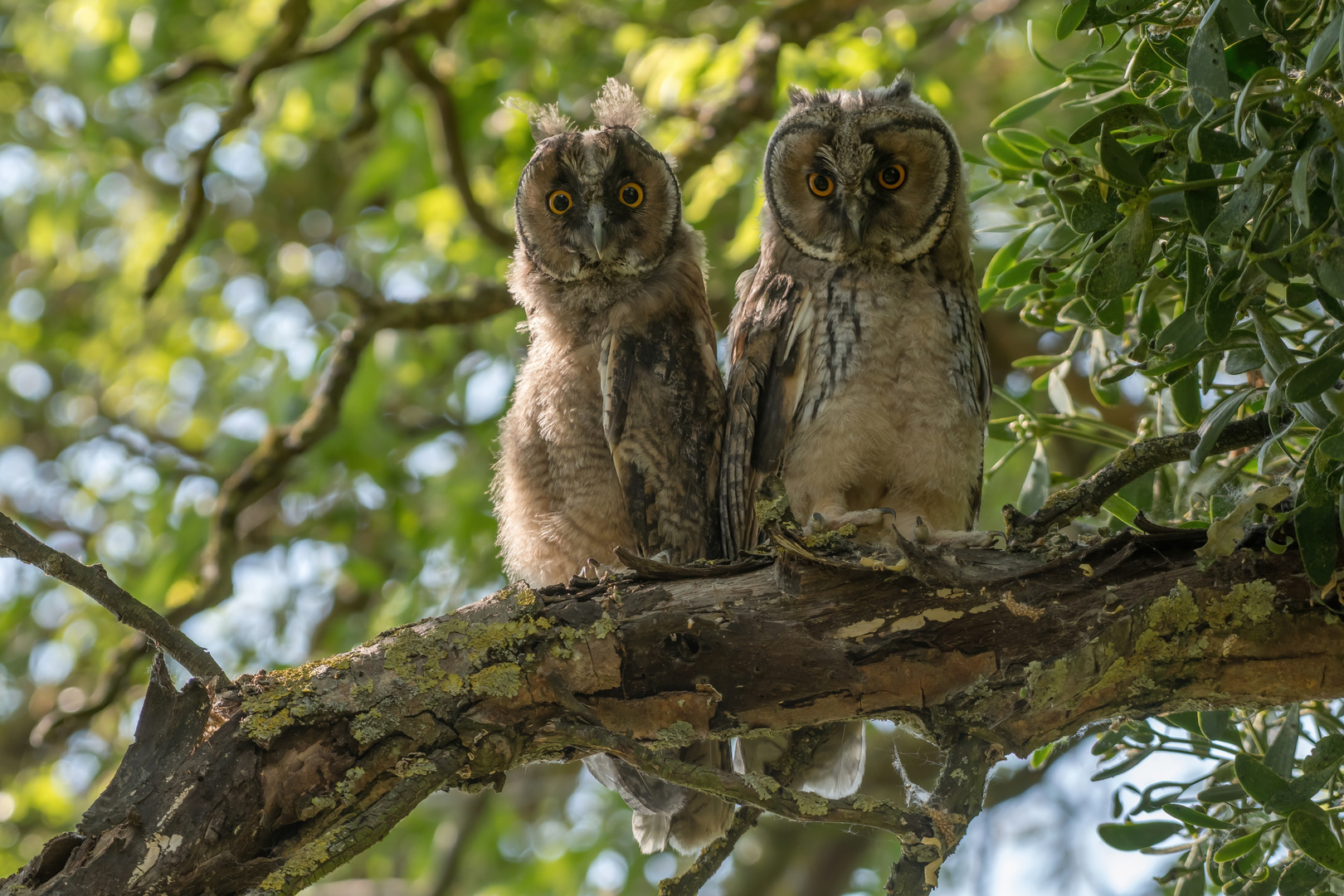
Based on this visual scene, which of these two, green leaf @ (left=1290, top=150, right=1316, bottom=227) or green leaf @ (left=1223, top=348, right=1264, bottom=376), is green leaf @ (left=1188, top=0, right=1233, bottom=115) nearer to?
green leaf @ (left=1290, top=150, right=1316, bottom=227)

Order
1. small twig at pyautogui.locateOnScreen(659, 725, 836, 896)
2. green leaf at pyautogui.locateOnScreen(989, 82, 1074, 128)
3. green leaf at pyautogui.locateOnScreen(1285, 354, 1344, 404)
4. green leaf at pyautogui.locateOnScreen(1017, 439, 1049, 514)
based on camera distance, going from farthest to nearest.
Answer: green leaf at pyautogui.locateOnScreen(1017, 439, 1049, 514) < green leaf at pyautogui.locateOnScreen(989, 82, 1074, 128) < small twig at pyautogui.locateOnScreen(659, 725, 836, 896) < green leaf at pyautogui.locateOnScreen(1285, 354, 1344, 404)

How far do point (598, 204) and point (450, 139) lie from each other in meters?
1.62

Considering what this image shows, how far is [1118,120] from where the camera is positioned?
1.38 metres

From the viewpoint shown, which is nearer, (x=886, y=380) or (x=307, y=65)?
(x=886, y=380)

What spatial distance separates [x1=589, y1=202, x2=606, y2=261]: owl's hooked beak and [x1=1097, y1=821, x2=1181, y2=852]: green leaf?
181 cm

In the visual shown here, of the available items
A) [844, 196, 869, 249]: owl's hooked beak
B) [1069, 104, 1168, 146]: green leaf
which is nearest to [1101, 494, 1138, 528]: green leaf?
[1069, 104, 1168, 146]: green leaf

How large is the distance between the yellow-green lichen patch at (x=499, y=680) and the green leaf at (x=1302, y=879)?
1.15m

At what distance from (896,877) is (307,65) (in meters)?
4.28

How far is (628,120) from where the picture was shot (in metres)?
3.21

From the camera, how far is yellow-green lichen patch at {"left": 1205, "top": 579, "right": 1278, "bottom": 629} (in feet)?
5.16

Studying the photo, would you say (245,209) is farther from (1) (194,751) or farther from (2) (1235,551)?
(2) (1235,551)

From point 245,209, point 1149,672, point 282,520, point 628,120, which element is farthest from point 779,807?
point 245,209

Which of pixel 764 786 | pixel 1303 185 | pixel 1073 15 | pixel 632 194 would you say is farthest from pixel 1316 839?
pixel 632 194

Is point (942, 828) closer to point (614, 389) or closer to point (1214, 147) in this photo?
point (1214, 147)
